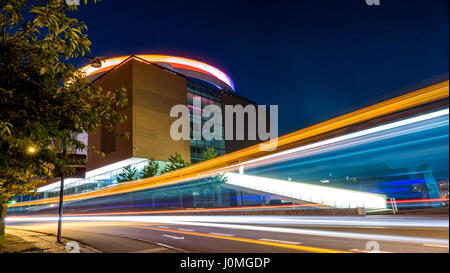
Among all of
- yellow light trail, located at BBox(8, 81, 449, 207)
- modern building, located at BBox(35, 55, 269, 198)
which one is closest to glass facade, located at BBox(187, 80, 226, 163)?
modern building, located at BBox(35, 55, 269, 198)

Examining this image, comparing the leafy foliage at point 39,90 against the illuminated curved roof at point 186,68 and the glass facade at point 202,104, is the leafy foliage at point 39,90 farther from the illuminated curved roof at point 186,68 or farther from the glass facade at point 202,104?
the illuminated curved roof at point 186,68

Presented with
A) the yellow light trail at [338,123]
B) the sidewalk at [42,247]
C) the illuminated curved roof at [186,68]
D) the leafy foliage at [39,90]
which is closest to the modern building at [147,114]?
the illuminated curved roof at [186,68]

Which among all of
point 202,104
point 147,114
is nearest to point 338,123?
point 147,114

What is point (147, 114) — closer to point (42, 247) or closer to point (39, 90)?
point (42, 247)

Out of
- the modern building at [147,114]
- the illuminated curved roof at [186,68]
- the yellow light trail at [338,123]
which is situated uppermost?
the illuminated curved roof at [186,68]

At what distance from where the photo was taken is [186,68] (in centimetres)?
6525

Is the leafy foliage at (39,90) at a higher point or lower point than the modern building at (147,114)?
lower

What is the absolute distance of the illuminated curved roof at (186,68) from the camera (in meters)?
60.5

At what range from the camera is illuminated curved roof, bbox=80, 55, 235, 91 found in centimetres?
6050

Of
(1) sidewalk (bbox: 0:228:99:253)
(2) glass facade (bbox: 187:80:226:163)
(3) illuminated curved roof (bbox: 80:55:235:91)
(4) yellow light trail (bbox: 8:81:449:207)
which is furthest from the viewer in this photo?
(3) illuminated curved roof (bbox: 80:55:235:91)

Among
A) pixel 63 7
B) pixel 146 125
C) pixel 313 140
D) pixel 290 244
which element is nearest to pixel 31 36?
pixel 63 7

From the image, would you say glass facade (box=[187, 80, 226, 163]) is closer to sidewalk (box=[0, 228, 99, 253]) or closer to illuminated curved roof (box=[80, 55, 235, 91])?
illuminated curved roof (box=[80, 55, 235, 91])

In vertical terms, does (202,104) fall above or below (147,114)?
above
